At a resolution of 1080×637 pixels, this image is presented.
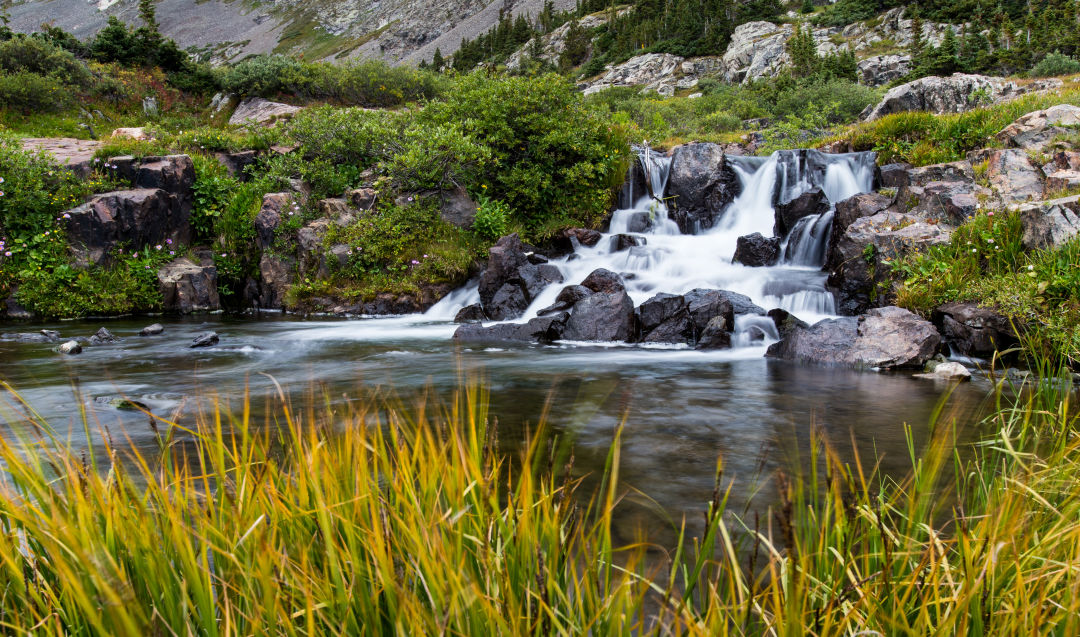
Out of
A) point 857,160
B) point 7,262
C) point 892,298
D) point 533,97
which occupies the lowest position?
point 892,298

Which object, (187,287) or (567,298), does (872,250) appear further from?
(187,287)

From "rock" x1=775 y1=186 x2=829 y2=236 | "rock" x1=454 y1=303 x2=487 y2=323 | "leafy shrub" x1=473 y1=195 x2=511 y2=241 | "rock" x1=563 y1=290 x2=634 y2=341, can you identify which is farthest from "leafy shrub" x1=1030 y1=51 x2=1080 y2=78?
"rock" x1=454 y1=303 x2=487 y2=323

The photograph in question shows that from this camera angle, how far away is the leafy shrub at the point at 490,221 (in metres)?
14.7

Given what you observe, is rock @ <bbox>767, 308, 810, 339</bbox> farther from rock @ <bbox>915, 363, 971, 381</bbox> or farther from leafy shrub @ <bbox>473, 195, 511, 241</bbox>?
leafy shrub @ <bbox>473, 195, 511, 241</bbox>

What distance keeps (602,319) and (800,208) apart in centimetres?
644

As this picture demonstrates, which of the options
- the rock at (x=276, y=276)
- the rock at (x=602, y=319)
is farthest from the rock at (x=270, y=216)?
the rock at (x=602, y=319)

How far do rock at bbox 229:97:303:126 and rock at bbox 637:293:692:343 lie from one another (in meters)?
19.8

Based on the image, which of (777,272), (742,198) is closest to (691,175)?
(742,198)

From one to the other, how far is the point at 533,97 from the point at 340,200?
5.73 meters

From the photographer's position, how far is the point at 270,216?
15297 mm

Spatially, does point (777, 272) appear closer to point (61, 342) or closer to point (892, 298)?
point (892, 298)

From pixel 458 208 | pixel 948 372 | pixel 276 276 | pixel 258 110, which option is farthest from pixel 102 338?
pixel 258 110

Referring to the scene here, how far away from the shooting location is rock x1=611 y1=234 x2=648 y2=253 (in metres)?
14.4

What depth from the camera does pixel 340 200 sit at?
15789mm
